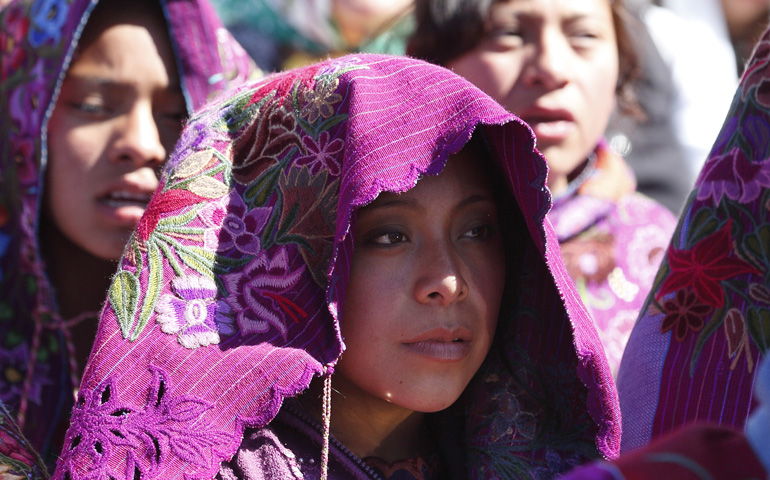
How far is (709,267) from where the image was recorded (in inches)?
68.4

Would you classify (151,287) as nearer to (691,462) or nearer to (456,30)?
(691,462)

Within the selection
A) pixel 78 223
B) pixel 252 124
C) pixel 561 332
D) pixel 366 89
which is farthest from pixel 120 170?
pixel 561 332

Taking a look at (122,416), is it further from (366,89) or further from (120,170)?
(120,170)

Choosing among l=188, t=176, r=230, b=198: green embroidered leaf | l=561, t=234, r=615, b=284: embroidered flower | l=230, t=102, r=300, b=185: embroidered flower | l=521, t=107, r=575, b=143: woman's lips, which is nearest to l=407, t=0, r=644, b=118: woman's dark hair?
l=521, t=107, r=575, b=143: woman's lips

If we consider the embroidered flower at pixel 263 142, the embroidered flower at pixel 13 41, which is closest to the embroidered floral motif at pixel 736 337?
the embroidered flower at pixel 263 142

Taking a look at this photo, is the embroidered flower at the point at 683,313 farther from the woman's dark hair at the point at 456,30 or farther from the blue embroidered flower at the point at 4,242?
the blue embroidered flower at the point at 4,242

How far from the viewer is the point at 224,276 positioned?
157 centimetres

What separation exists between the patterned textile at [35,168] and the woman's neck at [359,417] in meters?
0.93

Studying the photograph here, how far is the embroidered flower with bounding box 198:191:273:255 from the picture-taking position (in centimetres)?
160

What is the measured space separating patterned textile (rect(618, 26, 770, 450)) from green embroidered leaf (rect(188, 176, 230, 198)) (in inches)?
33.2

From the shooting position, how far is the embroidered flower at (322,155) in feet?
5.23

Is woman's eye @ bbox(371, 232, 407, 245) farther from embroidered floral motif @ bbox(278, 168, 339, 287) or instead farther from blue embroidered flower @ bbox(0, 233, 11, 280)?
blue embroidered flower @ bbox(0, 233, 11, 280)

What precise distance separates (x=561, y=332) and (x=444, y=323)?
0.27m

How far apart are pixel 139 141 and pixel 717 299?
1.40 m
